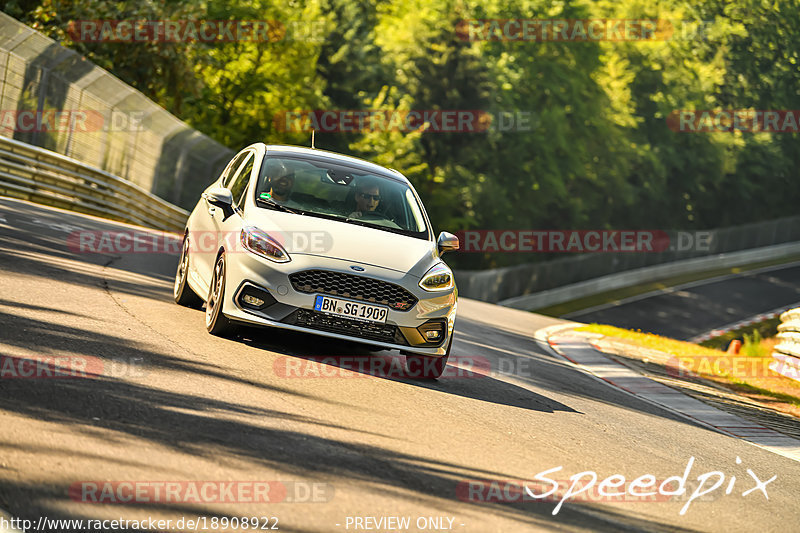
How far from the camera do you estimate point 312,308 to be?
8.45m

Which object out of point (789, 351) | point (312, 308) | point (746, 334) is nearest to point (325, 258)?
point (312, 308)

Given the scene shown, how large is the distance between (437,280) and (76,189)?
1586cm

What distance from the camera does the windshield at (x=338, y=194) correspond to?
9.59 m

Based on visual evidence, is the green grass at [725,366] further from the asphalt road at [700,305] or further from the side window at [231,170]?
the asphalt road at [700,305]

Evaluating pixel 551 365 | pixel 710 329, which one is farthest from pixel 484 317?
pixel 710 329

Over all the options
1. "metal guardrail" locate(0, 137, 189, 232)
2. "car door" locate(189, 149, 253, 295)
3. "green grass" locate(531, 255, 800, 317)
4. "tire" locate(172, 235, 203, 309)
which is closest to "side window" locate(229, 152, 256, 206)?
"car door" locate(189, 149, 253, 295)

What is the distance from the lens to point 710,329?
43.8 meters

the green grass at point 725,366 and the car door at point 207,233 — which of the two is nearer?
the car door at point 207,233

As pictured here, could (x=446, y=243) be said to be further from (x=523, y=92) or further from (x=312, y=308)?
(x=523, y=92)

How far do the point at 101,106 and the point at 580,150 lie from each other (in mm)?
37117

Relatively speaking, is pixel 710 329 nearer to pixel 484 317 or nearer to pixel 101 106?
pixel 484 317

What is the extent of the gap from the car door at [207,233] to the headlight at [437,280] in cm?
195

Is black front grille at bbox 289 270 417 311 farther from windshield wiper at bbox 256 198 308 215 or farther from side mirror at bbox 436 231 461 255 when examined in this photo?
side mirror at bbox 436 231 461 255

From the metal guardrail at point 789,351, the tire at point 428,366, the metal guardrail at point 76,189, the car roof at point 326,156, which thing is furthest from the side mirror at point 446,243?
the metal guardrail at point 76,189
